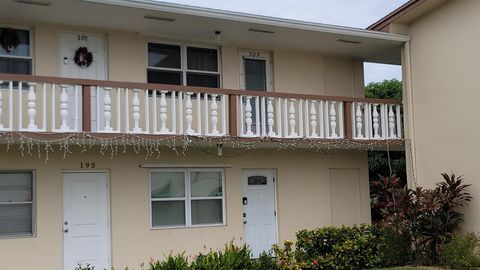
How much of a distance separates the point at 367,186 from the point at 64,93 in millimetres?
8200

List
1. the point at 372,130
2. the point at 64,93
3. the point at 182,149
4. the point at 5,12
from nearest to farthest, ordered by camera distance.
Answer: the point at 64,93
the point at 5,12
the point at 182,149
the point at 372,130

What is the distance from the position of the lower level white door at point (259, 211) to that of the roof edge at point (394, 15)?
4.57m

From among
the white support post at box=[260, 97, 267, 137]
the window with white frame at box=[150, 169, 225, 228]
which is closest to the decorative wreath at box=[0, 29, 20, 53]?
the window with white frame at box=[150, 169, 225, 228]

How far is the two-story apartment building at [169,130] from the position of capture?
35.4 feet

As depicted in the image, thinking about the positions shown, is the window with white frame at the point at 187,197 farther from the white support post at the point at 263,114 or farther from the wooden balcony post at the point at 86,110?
the wooden balcony post at the point at 86,110

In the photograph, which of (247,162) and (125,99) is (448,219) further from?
(125,99)

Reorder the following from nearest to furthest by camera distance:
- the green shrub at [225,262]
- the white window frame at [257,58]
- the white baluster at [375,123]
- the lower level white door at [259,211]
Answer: the green shrub at [225,262] < the white baluster at [375,123] < the lower level white door at [259,211] < the white window frame at [257,58]

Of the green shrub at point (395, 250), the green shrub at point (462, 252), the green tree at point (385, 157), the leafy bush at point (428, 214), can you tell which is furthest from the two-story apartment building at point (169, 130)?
the green tree at point (385, 157)

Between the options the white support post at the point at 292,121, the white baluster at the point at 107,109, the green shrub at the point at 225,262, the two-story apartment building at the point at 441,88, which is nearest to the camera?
the green shrub at the point at 225,262

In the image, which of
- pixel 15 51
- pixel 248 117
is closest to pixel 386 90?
pixel 248 117

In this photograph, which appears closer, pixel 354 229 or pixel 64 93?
pixel 64 93

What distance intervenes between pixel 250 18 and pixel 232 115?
82.7 inches

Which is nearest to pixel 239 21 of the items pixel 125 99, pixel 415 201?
pixel 125 99

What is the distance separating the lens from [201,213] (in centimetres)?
1271
